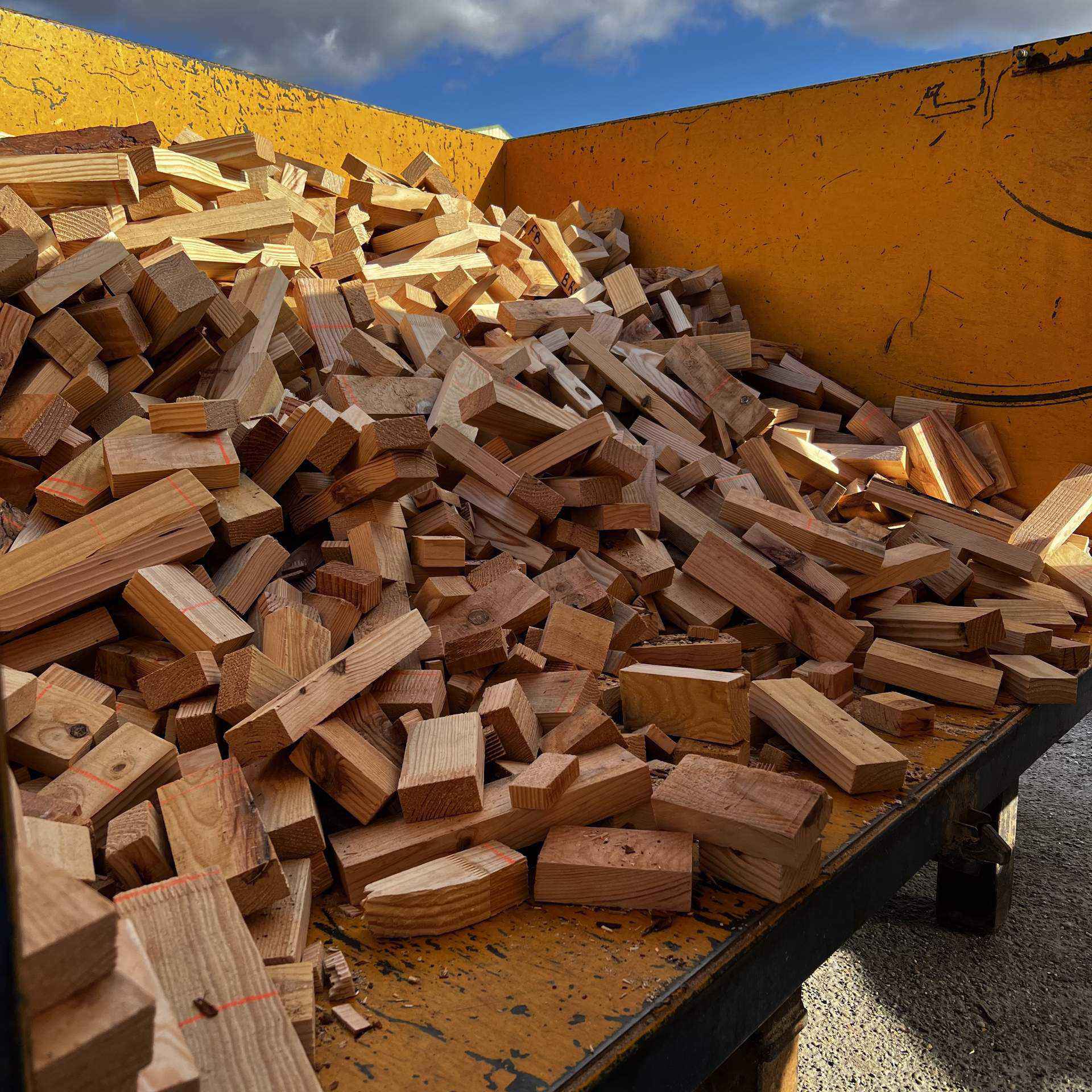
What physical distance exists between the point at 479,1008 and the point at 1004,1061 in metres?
2.10

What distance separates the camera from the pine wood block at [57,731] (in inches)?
50.9

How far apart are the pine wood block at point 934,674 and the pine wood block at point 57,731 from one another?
64.7 inches

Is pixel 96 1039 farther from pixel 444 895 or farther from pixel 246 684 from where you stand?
pixel 246 684

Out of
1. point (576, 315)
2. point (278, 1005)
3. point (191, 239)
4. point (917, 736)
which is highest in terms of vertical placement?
point (191, 239)

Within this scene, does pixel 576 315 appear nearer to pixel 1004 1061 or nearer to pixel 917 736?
pixel 917 736

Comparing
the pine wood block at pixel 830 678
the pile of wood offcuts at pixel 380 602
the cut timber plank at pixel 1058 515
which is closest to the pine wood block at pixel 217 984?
the pile of wood offcuts at pixel 380 602

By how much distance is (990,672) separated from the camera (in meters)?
1.98

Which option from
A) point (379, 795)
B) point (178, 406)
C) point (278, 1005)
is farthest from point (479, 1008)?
point (178, 406)

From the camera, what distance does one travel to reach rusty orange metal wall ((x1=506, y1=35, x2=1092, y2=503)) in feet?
10.0

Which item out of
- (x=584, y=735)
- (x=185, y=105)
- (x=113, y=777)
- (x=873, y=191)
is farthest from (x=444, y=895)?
(x=185, y=105)

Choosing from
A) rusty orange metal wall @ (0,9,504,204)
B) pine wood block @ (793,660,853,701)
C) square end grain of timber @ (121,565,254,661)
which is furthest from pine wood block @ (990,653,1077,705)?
rusty orange metal wall @ (0,9,504,204)

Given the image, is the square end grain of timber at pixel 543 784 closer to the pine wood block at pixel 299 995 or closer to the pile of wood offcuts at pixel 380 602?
the pile of wood offcuts at pixel 380 602

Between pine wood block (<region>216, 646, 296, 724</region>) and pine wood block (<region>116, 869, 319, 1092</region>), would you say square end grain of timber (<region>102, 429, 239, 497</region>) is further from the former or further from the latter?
pine wood block (<region>116, 869, 319, 1092</region>)

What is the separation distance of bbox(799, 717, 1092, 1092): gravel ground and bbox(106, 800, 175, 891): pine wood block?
6.75 ft
